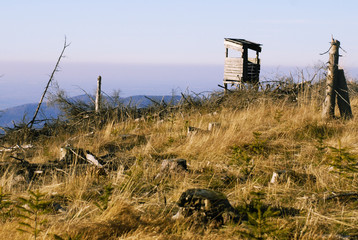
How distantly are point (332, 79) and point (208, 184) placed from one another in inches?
192

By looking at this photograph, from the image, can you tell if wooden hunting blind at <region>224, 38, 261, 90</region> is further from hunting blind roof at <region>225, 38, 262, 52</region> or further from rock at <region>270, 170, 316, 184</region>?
rock at <region>270, 170, 316, 184</region>

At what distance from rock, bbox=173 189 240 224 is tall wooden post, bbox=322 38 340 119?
526 centimetres

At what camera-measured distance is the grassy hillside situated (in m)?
3.02

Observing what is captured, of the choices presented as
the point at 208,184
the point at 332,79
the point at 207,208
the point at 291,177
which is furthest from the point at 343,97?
the point at 207,208

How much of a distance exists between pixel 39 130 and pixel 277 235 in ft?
27.2

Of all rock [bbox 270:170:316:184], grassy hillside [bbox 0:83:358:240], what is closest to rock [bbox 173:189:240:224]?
grassy hillside [bbox 0:83:358:240]

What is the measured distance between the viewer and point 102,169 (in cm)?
497

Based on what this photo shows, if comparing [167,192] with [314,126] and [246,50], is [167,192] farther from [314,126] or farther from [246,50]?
[246,50]

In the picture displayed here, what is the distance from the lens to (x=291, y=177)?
458 cm

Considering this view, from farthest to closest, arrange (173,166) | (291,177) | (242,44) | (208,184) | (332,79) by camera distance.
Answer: (242,44), (332,79), (173,166), (291,177), (208,184)

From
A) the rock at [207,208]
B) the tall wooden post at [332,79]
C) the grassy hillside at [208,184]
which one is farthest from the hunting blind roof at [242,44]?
the rock at [207,208]

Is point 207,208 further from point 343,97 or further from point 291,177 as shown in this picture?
point 343,97

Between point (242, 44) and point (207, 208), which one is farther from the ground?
point (242, 44)

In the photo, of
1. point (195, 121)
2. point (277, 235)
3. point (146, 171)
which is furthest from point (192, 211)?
point (195, 121)
